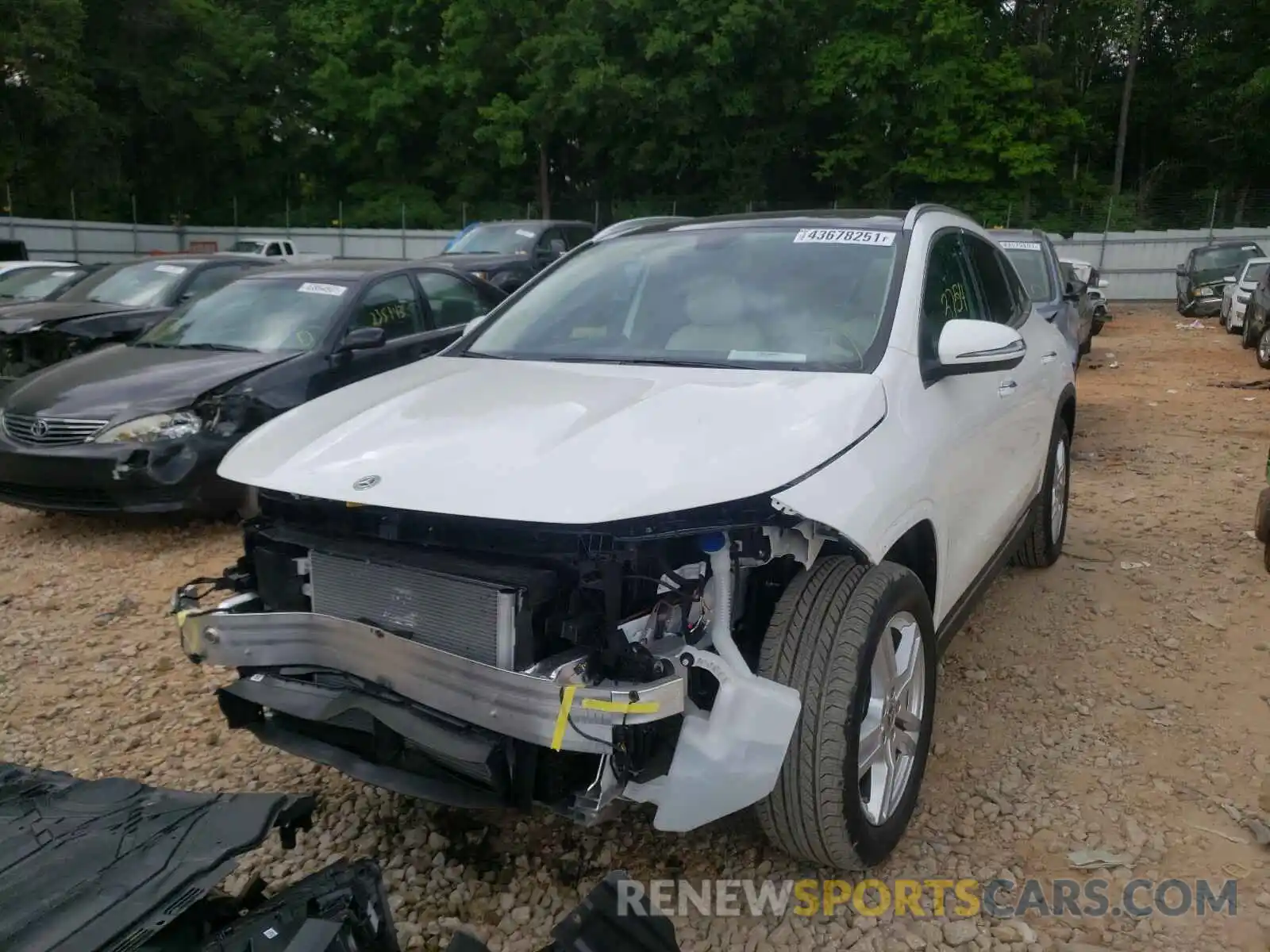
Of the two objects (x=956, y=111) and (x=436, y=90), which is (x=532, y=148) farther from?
(x=956, y=111)

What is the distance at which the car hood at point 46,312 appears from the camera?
27.3 feet

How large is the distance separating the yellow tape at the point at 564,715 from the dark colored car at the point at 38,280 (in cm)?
1130

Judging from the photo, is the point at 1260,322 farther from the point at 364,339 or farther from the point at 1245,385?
the point at 364,339

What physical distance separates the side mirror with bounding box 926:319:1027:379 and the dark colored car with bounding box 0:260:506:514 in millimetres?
3975

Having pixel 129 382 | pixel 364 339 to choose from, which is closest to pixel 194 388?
pixel 129 382

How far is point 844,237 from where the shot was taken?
3.55m

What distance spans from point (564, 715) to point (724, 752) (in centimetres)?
37

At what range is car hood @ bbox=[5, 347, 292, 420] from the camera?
5.83m

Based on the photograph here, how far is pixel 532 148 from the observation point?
1351 inches

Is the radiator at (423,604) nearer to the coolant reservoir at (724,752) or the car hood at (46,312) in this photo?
the coolant reservoir at (724,752)

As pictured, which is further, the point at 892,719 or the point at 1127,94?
the point at 1127,94

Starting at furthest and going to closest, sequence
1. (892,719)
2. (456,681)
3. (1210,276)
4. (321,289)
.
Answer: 1. (1210,276)
2. (321,289)
3. (892,719)
4. (456,681)

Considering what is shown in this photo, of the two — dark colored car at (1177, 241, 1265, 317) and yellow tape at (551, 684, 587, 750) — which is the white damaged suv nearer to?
yellow tape at (551, 684, 587, 750)

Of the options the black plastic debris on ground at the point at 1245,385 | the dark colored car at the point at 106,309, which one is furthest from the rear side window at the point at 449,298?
the black plastic debris on ground at the point at 1245,385
